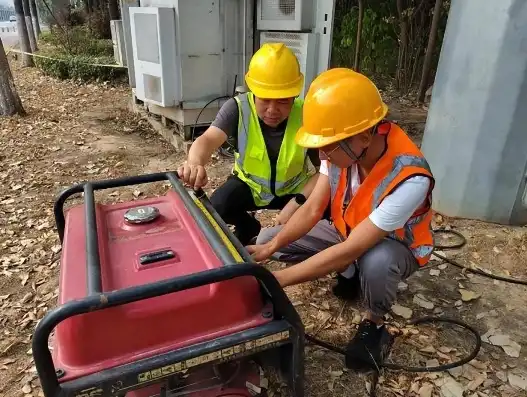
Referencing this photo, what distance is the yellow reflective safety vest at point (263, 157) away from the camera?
2.69 metres

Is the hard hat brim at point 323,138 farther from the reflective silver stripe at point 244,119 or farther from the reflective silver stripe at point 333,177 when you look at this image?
the reflective silver stripe at point 244,119

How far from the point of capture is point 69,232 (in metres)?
1.76

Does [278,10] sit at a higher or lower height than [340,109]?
higher

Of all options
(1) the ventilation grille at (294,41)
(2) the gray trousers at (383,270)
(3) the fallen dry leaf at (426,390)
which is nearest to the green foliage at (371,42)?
(1) the ventilation grille at (294,41)

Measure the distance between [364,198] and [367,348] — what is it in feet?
2.56

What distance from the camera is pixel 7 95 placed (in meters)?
7.43

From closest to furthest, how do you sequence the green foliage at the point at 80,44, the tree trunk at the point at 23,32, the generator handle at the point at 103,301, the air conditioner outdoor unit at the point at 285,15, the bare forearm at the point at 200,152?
1. the generator handle at the point at 103,301
2. the bare forearm at the point at 200,152
3. the air conditioner outdoor unit at the point at 285,15
4. the tree trunk at the point at 23,32
5. the green foliage at the point at 80,44

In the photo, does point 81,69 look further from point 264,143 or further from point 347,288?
point 347,288

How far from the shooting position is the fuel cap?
1.79m

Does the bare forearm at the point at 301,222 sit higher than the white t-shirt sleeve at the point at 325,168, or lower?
lower

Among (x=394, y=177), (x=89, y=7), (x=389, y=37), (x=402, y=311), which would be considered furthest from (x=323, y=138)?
(x=89, y=7)

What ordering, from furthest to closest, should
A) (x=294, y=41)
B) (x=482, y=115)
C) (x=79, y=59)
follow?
(x=79, y=59) < (x=294, y=41) < (x=482, y=115)

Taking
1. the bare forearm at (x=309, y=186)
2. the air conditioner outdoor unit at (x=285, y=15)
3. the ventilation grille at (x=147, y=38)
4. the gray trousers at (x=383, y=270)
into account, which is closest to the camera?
the gray trousers at (x=383, y=270)

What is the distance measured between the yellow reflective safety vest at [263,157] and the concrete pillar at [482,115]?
1480 millimetres
